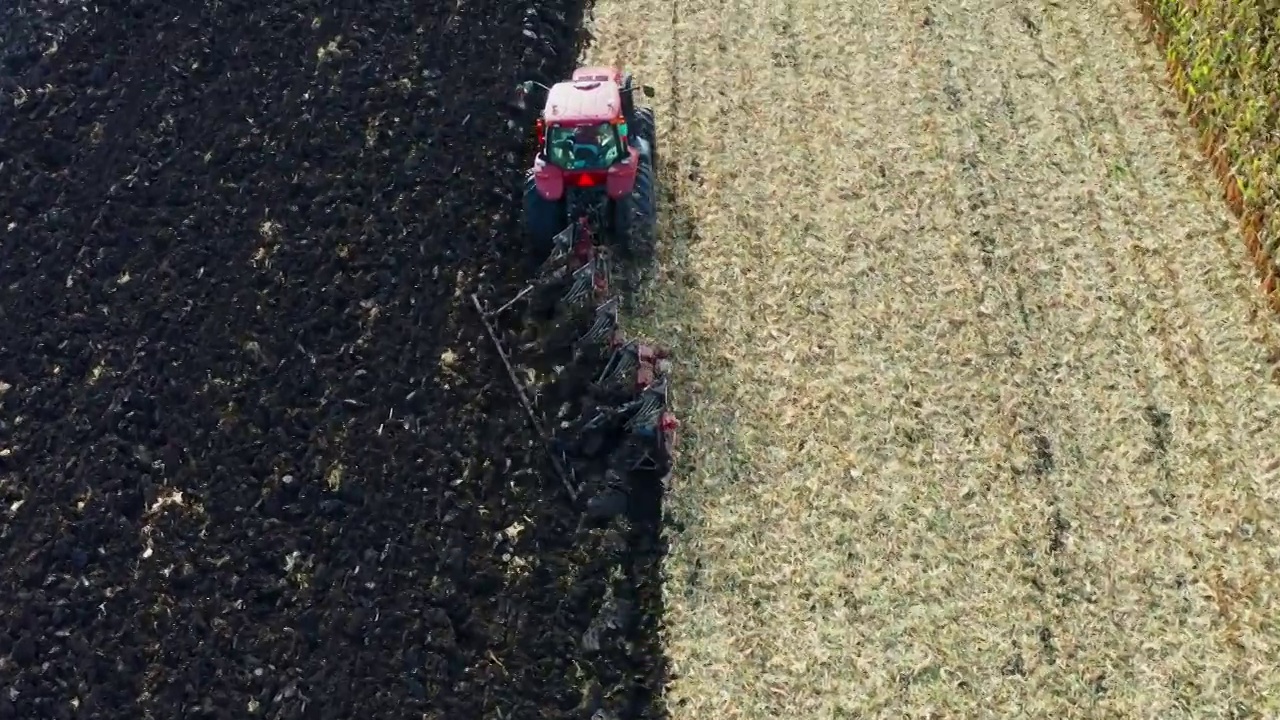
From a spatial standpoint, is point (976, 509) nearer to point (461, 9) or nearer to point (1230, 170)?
point (1230, 170)

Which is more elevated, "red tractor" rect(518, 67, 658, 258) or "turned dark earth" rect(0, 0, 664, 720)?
"red tractor" rect(518, 67, 658, 258)

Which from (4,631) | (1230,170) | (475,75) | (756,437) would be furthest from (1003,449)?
(4,631)

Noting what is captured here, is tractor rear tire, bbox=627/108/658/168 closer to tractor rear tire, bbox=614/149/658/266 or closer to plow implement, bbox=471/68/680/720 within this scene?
plow implement, bbox=471/68/680/720

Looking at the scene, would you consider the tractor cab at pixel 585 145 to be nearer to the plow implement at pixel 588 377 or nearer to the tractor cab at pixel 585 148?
the tractor cab at pixel 585 148

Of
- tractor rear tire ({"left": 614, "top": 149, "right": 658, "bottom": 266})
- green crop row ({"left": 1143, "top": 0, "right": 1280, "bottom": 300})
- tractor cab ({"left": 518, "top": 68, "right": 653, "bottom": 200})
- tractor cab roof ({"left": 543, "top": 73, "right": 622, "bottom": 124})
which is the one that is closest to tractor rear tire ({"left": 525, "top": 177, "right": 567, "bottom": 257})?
tractor cab ({"left": 518, "top": 68, "right": 653, "bottom": 200})

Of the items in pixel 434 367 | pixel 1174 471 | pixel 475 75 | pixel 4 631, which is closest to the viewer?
pixel 4 631

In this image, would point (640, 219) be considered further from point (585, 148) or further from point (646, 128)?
point (646, 128)

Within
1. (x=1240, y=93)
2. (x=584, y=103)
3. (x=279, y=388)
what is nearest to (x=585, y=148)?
(x=584, y=103)
